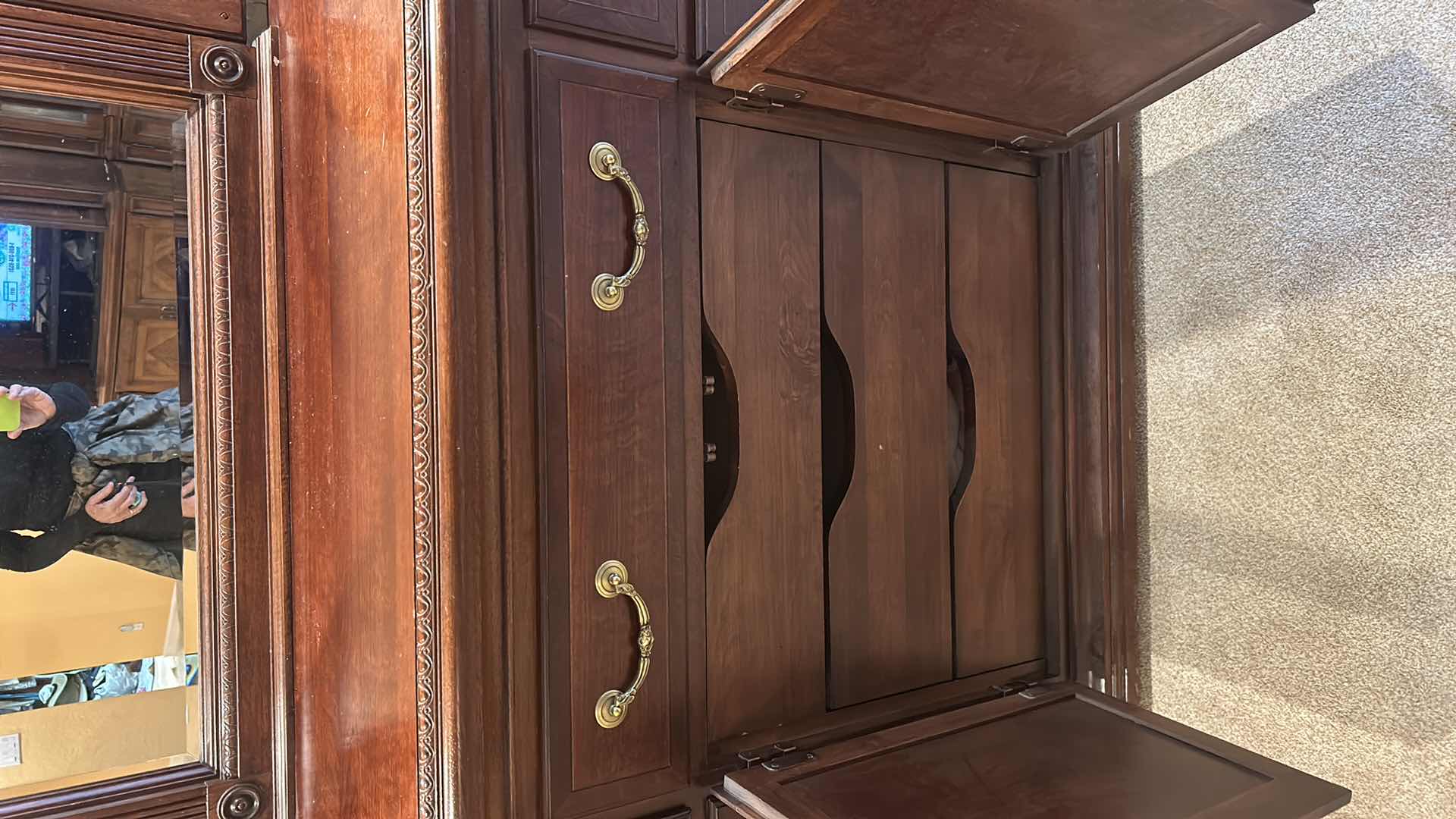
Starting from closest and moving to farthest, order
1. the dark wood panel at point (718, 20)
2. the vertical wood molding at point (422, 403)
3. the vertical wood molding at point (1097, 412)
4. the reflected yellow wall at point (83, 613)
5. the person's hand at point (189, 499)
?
the vertical wood molding at point (422, 403), the dark wood panel at point (718, 20), the reflected yellow wall at point (83, 613), the person's hand at point (189, 499), the vertical wood molding at point (1097, 412)

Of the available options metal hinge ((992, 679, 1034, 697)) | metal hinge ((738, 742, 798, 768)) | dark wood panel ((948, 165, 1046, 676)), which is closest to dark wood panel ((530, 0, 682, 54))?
dark wood panel ((948, 165, 1046, 676))

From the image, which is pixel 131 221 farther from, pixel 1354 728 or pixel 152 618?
pixel 1354 728

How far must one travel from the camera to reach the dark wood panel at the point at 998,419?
117 centimetres

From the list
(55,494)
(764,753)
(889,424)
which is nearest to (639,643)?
(764,753)

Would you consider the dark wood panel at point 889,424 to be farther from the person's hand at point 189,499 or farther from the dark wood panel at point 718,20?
the person's hand at point 189,499

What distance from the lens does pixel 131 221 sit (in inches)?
43.5

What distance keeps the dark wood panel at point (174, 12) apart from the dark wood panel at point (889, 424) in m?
0.84

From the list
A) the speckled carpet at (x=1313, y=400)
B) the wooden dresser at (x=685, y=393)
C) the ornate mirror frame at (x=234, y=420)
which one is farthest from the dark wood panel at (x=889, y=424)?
the ornate mirror frame at (x=234, y=420)

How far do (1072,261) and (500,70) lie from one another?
0.87 m

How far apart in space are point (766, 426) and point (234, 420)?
2.43ft

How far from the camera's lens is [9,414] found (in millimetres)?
1047

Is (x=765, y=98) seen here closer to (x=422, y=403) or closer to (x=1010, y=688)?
(x=422, y=403)

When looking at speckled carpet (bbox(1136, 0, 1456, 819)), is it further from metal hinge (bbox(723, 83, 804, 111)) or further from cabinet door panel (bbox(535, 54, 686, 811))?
cabinet door panel (bbox(535, 54, 686, 811))

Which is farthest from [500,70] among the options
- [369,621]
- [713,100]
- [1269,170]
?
[1269,170]
